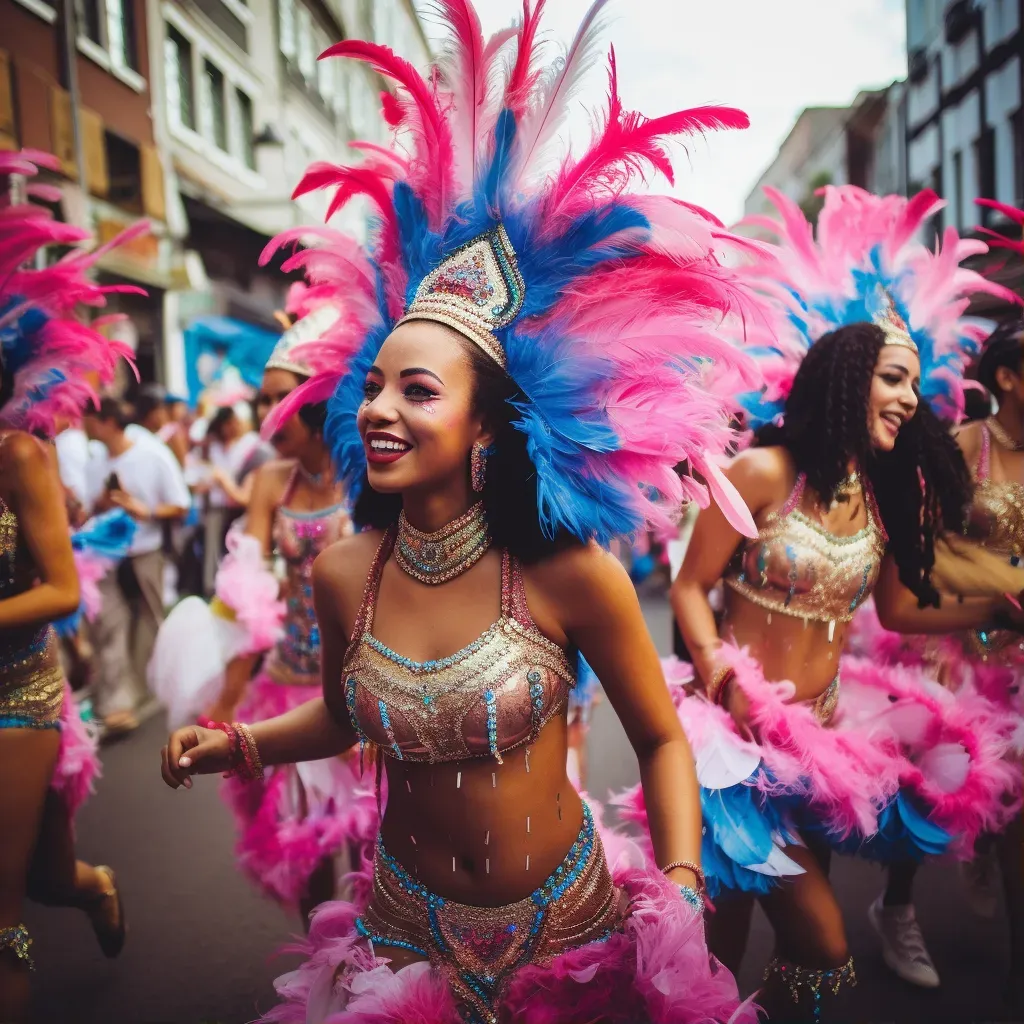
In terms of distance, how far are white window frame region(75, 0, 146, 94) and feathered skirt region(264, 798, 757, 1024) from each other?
4.17 m

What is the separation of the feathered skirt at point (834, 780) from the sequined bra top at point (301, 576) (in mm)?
1408

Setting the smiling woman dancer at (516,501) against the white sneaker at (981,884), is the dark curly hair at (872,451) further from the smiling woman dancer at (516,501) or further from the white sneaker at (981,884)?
the white sneaker at (981,884)

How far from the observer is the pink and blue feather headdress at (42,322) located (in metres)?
2.75

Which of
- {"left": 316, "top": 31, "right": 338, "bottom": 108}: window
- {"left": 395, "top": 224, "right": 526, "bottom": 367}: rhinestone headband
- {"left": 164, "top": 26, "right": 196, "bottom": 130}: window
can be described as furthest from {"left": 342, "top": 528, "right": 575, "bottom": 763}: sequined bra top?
{"left": 316, "top": 31, "right": 338, "bottom": 108}: window

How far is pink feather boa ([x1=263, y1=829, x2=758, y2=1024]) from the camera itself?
1.52 metres

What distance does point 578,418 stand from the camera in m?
1.70

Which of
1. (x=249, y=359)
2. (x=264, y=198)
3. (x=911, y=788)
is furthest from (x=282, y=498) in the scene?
(x=249, y=359)

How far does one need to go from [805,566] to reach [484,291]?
58.3 inches

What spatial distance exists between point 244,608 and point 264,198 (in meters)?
6.44

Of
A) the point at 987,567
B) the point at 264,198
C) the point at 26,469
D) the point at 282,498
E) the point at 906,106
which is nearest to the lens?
the point at 26,469

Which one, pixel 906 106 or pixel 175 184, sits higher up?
pixel 906 106

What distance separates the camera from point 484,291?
1.74 metres

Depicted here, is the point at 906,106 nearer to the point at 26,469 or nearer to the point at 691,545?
the point at 691,545

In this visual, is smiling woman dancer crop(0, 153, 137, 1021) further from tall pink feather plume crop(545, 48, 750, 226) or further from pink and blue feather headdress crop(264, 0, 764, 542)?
tall pink feather plume crop(545, 48, 750, 226)
